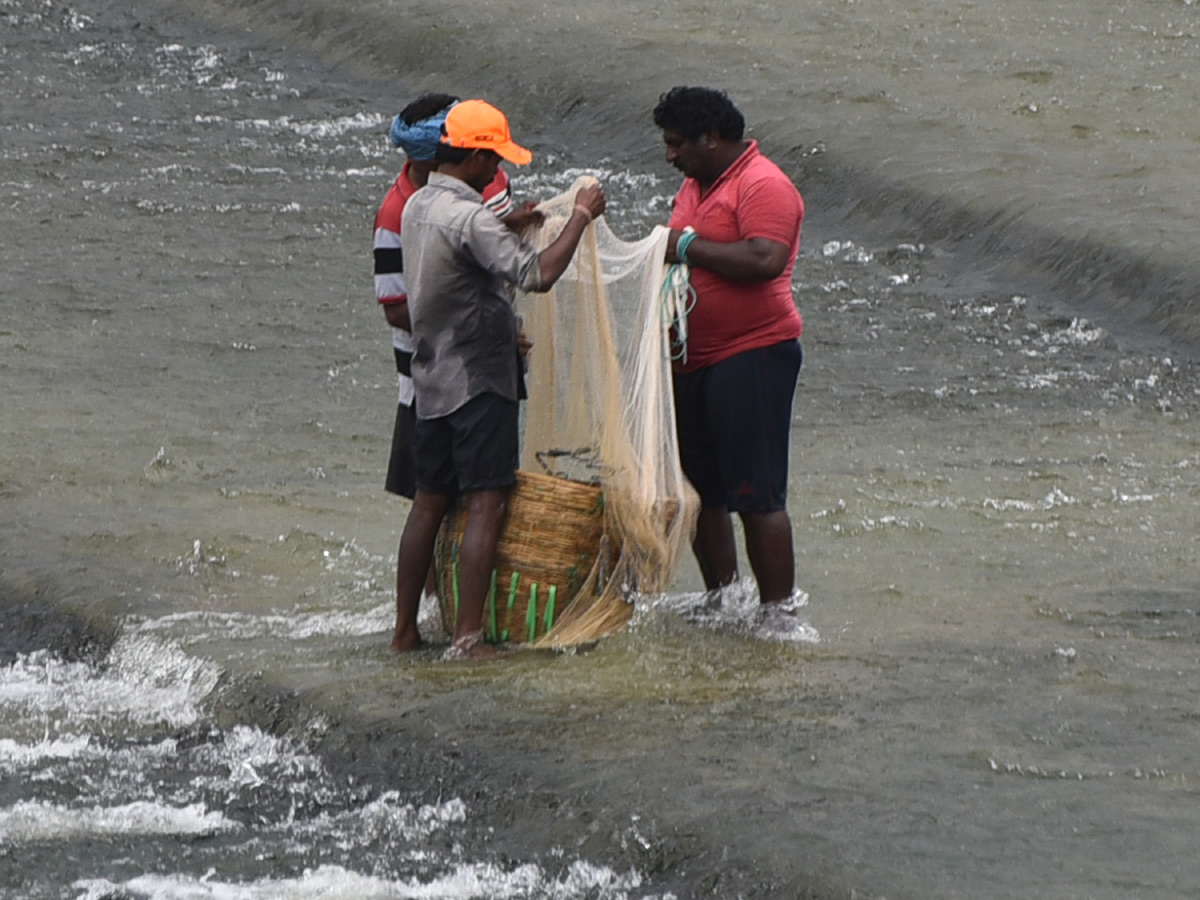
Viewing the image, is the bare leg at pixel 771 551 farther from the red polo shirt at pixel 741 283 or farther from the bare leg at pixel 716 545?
the red polo shirt at pixel 741 283

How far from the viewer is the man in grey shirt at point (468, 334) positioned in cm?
476

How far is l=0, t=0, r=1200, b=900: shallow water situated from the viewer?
167 inches

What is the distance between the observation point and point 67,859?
4309mm

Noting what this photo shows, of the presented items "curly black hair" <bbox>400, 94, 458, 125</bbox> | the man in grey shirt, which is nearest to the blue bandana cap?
"curly black hair" <bbox>400, 94, 458, 125</bbox>

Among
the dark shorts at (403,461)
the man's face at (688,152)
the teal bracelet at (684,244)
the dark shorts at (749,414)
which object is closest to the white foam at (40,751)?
the dark shorts at (403,461)

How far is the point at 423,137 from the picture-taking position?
16.3 ft

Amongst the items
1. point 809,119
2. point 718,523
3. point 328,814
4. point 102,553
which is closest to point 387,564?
point 102,553

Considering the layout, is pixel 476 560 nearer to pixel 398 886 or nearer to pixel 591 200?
pixel 591 200

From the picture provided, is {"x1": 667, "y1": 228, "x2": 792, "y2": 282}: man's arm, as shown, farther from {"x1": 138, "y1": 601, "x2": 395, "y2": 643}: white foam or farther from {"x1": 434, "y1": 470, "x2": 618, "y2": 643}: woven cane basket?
{"x1": 138, "y1": 601, "x2": 395, "y2": 643}: white foam

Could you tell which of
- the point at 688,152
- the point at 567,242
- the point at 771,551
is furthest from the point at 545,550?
the point at 688,152

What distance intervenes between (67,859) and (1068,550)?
11.8ft

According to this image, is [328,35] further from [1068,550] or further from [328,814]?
[328,814]

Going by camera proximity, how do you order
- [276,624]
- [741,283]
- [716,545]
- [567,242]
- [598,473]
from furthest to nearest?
1. [276,624]
2. [716,545]
3. [598,473]
4. [741,283]
5. [567,242]

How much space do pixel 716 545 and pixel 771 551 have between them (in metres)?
0.26
